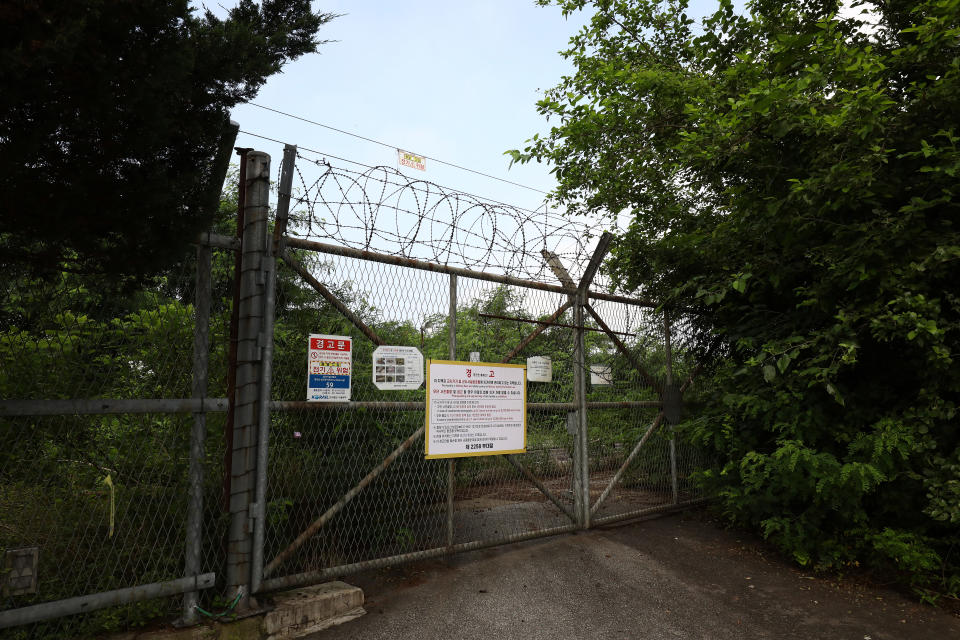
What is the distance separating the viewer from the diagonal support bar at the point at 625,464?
5.64 m

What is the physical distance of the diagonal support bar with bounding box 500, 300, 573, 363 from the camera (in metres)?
4.91

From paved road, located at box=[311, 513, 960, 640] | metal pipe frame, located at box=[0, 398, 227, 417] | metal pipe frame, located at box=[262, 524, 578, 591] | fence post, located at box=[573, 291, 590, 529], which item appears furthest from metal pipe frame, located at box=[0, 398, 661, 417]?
fence post, located at box=[573, 291, 590, 529]

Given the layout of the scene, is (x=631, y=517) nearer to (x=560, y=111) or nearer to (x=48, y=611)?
(x=48, y=611)

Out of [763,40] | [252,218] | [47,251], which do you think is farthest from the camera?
[763,40]

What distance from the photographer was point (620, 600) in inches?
161

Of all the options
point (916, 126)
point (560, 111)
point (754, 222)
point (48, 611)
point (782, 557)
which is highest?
point (560, 111)

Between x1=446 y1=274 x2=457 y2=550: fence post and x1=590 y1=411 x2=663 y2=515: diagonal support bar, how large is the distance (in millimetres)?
1787

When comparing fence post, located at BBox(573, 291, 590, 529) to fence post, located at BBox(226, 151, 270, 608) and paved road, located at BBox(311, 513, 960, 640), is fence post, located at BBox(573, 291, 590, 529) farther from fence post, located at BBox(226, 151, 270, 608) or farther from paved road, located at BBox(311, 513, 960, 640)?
fence post, located at BBox(226, 151, 270, 608)

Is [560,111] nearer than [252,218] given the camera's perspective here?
No

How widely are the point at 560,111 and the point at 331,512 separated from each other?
6.81 meters

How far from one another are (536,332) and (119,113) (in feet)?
12.2

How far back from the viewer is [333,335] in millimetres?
3830

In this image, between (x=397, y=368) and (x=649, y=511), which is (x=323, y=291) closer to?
(x=397, y=368)

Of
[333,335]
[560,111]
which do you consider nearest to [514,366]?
[333,335]
